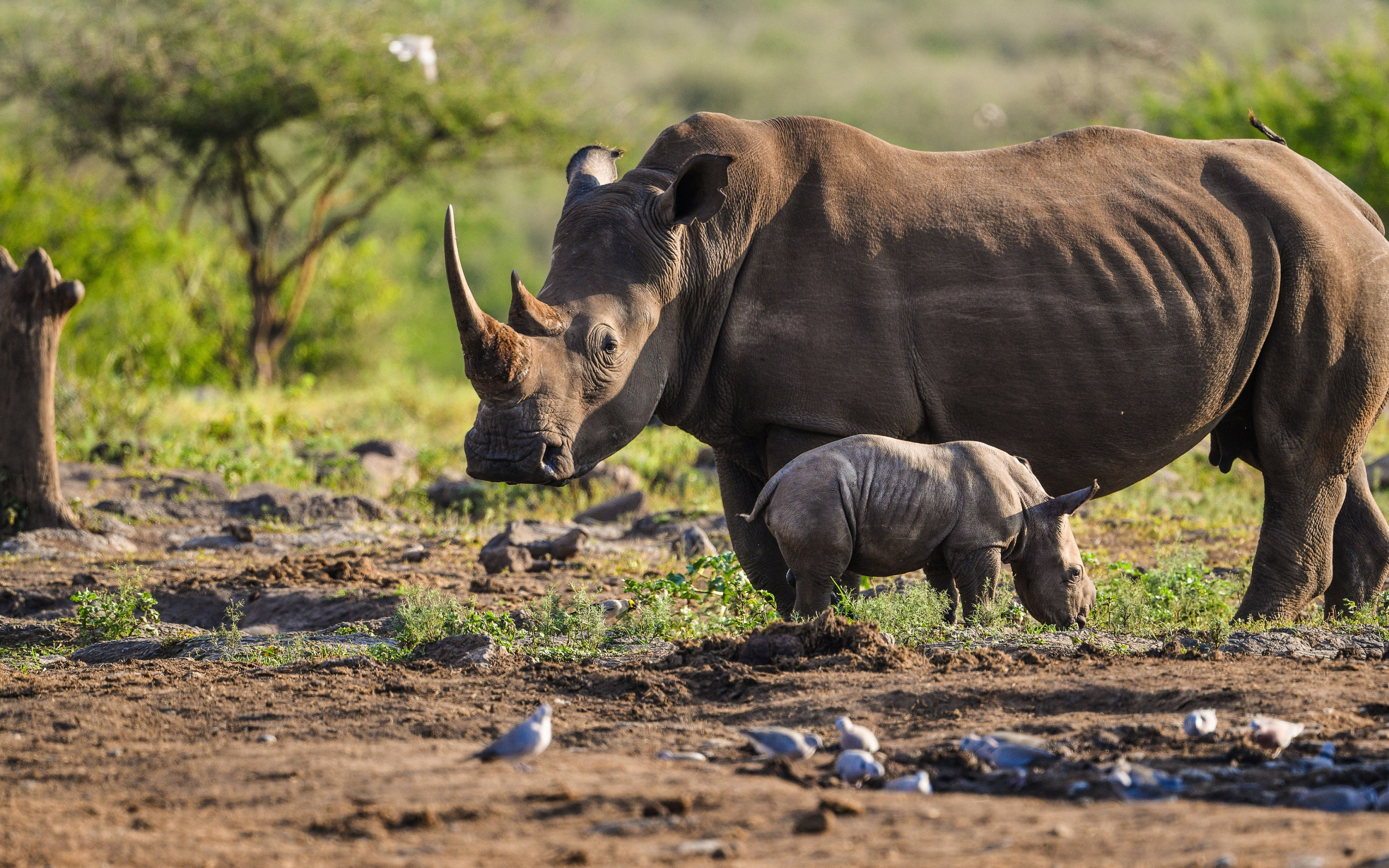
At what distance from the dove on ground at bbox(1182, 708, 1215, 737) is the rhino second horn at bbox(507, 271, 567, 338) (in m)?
2.59

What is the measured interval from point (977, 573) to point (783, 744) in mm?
1910

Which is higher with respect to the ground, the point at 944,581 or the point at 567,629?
the point at 944,581

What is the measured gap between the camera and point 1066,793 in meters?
3.53

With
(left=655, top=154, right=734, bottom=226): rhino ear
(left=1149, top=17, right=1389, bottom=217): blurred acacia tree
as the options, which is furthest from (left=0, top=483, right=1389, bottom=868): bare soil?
(left=1149, top=17, right=1389, bottom=217): blurred acacia tree

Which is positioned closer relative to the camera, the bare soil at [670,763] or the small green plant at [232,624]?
the bare soil at [670,763]

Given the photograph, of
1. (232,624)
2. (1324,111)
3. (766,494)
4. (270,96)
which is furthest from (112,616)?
(1324,111)

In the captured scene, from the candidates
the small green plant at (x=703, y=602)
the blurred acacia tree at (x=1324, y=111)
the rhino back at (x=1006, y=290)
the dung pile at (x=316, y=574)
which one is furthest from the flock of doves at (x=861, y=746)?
the blurred acacia tree at (x=1324, y=111)

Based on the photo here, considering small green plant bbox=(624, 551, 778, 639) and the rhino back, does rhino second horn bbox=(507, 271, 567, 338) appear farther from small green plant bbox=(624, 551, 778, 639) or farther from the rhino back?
small green plant bbox=(624, 551, 778, 639)

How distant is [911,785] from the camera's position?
3611 mm

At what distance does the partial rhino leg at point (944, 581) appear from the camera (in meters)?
5.79

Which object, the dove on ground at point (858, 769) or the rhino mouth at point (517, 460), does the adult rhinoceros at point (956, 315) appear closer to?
the rhino mouth at point (517, 460)

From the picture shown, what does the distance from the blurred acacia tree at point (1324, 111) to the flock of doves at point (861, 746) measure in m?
15.1

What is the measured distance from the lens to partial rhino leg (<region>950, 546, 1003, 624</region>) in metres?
5.68

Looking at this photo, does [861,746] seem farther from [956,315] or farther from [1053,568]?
[956,315]
